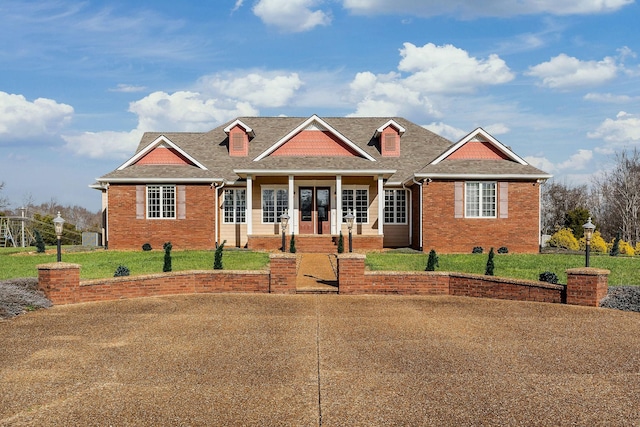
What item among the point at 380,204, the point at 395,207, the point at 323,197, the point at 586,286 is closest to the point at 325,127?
the point at 323,197

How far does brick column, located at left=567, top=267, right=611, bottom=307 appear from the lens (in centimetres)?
1121

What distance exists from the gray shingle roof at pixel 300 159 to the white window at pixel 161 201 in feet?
2.15

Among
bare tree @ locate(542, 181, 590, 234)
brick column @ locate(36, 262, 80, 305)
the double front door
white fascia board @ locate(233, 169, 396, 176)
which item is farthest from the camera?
bare tree @ locate(542, 181, 590, 234)

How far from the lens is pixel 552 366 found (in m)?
6.79

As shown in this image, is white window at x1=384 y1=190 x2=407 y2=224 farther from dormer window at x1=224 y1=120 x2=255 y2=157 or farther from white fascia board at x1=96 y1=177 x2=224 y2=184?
white fascia board at x1=96 y1=177 x2=224 y2=184

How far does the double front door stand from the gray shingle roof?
198 centimetres

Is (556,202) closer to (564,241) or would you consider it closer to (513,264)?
(564,241)

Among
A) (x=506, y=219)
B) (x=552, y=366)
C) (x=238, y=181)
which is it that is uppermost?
(x=238, y=181)

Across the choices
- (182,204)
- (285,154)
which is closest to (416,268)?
(285,154)

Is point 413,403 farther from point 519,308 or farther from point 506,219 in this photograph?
point 506,219

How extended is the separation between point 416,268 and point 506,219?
8142 mm

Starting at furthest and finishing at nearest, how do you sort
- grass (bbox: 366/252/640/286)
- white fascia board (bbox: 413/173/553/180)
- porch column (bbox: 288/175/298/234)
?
1. porch column (bbox: 288/175/298/234)
2. white fascia board (bbox: 413/173/553/180)
3. grass (bbox: 366/252/640/286)

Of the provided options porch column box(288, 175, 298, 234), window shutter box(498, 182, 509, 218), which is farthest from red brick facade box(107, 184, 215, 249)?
window shutter box(498, 182, 509, 218)

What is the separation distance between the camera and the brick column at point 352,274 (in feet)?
41.6
